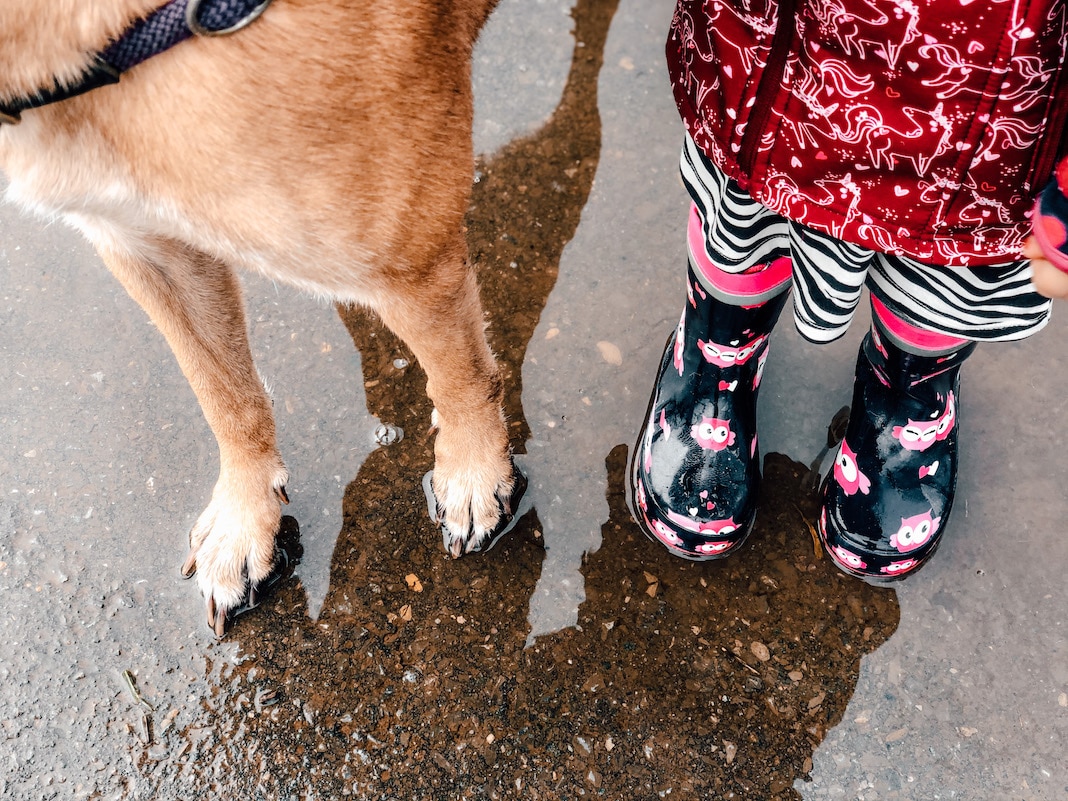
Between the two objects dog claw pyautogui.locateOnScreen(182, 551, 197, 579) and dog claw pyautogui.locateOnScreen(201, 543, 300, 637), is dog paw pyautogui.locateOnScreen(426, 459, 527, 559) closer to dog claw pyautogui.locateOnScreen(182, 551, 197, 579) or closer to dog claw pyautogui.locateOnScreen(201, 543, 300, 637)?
dog claw pyautogui.locateOnScreen(201, 543, 300, 637)

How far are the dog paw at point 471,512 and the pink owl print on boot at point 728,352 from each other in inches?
21.3

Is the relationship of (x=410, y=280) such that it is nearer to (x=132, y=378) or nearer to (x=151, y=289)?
(x=151, y=289)

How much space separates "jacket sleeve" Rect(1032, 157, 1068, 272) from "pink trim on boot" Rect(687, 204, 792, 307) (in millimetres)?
689

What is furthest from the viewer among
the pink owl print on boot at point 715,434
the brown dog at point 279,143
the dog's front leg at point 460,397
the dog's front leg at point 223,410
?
the pink owl print on boot at point 715,434

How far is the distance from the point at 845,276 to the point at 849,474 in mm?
595

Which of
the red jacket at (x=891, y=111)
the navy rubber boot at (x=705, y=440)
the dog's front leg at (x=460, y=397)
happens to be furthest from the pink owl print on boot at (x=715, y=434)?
the red jacket at (x=891, y=111)

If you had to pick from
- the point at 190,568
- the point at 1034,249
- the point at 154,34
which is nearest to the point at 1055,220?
the point at 1034,249

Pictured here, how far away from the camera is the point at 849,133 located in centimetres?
113

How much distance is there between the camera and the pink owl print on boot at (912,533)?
1717 mm

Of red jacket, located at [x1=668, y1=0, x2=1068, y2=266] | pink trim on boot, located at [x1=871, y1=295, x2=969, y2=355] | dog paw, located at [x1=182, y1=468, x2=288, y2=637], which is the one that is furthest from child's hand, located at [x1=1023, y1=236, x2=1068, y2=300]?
dog paw, located at [x1=182, y1=468, x2=288, y2=637]

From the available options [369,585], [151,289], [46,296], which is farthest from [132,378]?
[369,585]

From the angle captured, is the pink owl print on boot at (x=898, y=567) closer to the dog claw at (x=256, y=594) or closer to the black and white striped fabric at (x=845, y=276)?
the black and white striped fabric at (x=845, y=276)

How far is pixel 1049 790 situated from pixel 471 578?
125 centimetres

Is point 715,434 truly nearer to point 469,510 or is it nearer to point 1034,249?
point 469,510
